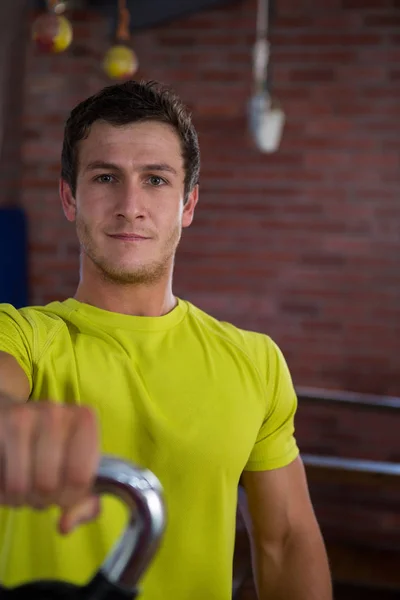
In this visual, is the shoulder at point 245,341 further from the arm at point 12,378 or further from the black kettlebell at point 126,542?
the black kettlebell at point 126,542

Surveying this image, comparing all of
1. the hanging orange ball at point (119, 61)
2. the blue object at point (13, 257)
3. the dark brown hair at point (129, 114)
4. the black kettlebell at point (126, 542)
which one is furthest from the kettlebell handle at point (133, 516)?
the blue object at point (13, 257)

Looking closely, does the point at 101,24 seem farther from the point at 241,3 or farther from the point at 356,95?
the point at 356,95

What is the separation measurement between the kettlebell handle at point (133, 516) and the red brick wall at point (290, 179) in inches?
121

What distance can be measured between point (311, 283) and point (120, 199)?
2.48 meters

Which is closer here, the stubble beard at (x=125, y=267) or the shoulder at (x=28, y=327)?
the shoulder at (x=28, y=327)

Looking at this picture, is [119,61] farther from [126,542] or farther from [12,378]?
[126,542]

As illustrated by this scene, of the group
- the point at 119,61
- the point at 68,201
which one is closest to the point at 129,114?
the point at 68,201

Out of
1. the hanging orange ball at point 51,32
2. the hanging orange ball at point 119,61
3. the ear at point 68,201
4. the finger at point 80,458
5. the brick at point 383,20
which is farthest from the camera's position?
the brick at point 383,20

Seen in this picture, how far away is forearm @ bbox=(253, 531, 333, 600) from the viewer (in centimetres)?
123

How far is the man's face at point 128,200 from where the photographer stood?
1210 millimetres

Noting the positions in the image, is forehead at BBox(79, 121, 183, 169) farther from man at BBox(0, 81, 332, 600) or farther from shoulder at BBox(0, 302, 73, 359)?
shoulder at BBox(0, 302, 73, 359)

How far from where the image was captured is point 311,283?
361 centimetres

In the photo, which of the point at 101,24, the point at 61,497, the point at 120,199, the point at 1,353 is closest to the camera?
the point at 61,497

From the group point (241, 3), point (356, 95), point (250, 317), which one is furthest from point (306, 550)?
point (241, 3)
